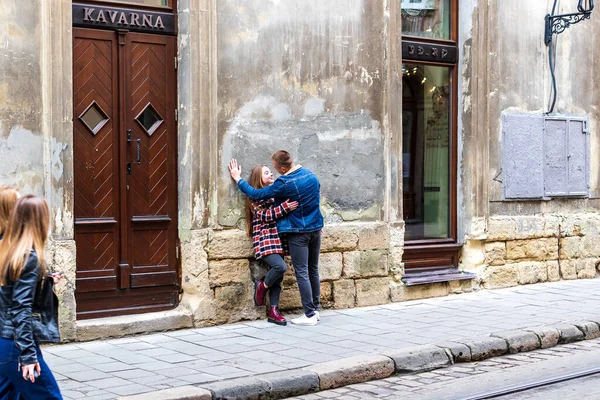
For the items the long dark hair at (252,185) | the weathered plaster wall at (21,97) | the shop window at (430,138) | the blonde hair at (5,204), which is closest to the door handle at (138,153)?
the weathered plaster wall at (21,97)

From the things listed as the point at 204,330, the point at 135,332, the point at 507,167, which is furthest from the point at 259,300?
the point at 507,167

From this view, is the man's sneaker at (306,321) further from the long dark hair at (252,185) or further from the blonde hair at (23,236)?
the blonde hair at (23,236)

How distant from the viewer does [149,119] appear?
920cm

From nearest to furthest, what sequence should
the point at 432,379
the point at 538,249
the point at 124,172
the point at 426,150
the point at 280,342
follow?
1. the point at 432,379
2. the point at 280,342
3. the point at 124,172
4. the point at 426,150
5. the point at 538,249

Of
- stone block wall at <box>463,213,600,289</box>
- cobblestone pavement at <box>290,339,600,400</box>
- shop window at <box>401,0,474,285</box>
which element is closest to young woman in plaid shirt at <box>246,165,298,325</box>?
cobblestone pavement at <box>290,339,600,400</box>

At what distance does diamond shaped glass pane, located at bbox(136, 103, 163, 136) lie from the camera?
912cm

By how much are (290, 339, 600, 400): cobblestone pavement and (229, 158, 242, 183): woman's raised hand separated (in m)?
2.77

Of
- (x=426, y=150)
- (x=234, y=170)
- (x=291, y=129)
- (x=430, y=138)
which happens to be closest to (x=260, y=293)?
(x=234, y=170)

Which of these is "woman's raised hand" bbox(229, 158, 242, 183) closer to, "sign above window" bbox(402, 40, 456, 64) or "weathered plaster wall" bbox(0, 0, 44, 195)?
"weathered plaster wall" bbox(0, 0, 44, 195)

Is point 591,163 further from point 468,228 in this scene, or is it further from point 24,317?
point 24,317

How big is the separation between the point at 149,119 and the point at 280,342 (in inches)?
98.5

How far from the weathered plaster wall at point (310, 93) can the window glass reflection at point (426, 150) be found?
0.84 metres

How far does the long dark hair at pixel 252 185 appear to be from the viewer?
948 centimetres

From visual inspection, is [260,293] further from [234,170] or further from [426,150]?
[426,150]
